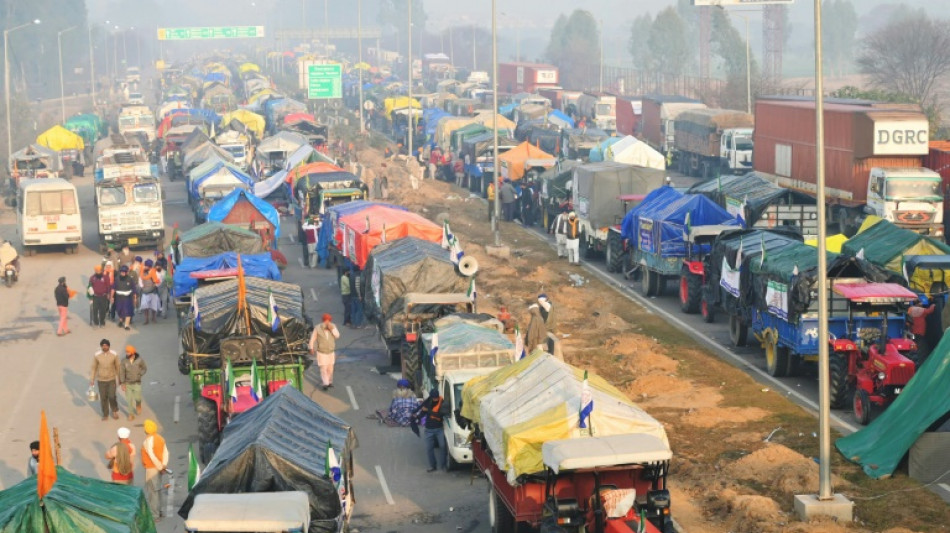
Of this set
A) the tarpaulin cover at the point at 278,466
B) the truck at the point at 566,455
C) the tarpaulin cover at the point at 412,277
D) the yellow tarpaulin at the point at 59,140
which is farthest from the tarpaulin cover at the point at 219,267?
the yellow tarpaulin at the point at 59,140

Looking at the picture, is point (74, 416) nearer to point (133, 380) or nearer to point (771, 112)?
point (133, 380)

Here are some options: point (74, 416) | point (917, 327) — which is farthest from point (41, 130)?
point (917, 327)

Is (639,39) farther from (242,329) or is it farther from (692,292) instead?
(242,329)

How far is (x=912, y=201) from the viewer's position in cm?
4178

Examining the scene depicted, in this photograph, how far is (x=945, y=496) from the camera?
1984 centimetres

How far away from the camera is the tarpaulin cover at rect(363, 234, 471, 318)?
2912cm

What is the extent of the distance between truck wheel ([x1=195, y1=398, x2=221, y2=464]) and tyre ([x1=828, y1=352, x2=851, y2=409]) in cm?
1008

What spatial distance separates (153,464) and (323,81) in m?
75.9

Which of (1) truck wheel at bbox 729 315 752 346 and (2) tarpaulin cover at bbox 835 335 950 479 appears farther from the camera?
(1) truck wheel at bbox 729 315 752 346

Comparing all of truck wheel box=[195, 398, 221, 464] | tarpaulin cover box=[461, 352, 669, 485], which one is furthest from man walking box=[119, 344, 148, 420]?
tarpaulin cover box=[461, 352, 669, 485]

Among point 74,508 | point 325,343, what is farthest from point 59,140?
point 74,508

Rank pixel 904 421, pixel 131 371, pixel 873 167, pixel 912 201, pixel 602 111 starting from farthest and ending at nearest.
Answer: pixel 602 111 < pixel 873 167 < pixel 912 201 < pixel 131 371 < pixel 904 421

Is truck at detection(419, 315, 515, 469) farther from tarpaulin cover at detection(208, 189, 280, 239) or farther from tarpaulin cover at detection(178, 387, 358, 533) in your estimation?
tarpaulin cover at detection(208, 189, 280, 239)

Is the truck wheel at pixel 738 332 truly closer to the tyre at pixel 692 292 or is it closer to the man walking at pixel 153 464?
the tyre at pixel 692 292
